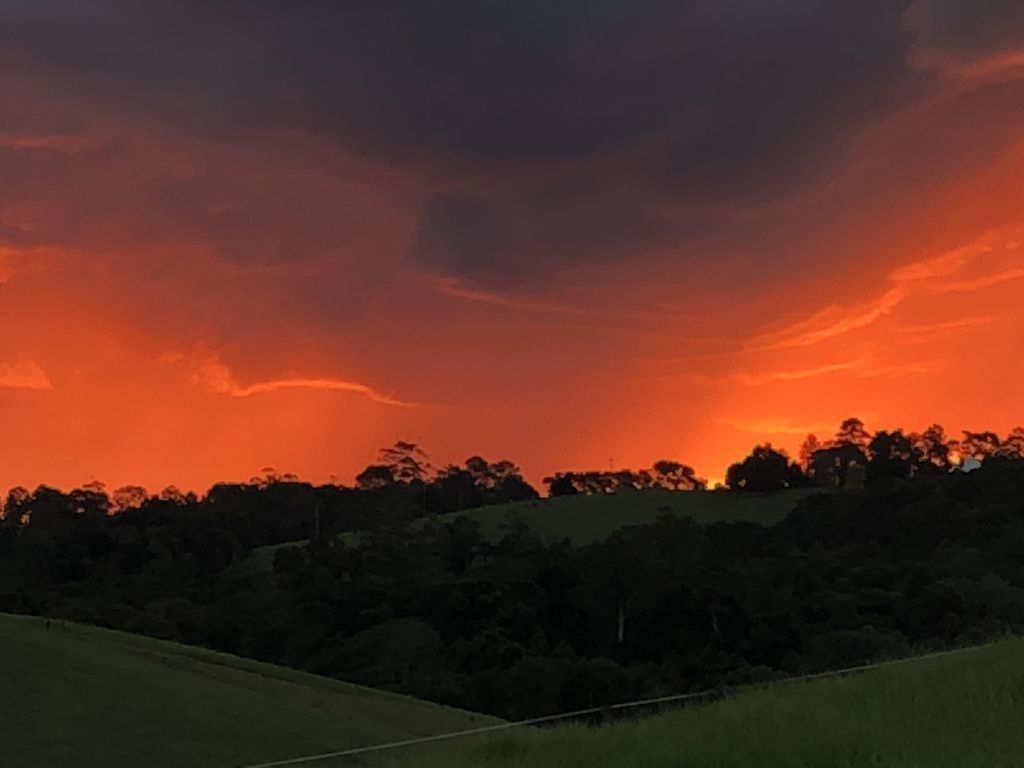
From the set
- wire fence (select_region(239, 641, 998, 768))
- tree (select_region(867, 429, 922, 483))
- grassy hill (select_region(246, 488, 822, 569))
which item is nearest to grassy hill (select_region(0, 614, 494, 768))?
wire fence (select_region(239, 641, 998, 768))

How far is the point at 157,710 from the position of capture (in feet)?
73.9

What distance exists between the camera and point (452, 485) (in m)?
147

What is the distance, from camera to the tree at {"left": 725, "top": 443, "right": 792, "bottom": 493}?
432 ft

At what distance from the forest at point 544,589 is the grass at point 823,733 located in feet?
60.1

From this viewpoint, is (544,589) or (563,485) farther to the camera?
(563,485)

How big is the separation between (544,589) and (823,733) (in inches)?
2330

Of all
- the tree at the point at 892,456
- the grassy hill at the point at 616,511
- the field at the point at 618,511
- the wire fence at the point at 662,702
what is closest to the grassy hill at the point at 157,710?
the wire fence at the point at 662,702

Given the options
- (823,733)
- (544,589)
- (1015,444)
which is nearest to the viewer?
(823,733)

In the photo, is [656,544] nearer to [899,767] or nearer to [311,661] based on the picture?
[311,661]

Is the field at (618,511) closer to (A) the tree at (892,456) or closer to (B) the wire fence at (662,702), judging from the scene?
(A) the tree at (892,456)

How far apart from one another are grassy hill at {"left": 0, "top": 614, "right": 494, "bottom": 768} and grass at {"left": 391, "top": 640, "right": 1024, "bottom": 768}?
10.6 metres

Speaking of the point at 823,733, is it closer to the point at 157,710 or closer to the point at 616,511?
the point at 157,710

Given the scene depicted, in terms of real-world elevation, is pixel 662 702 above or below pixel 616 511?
below

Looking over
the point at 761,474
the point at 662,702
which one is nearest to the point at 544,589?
the point at 662,702
